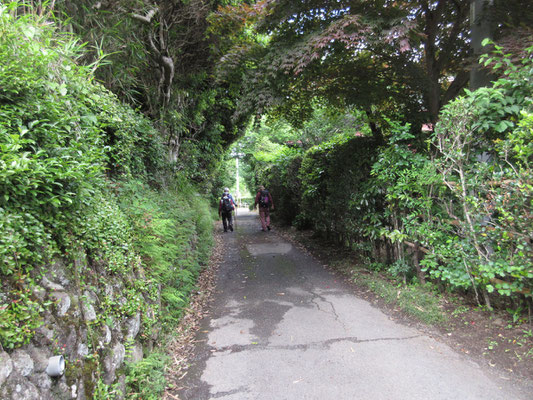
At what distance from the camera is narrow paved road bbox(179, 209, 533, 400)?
8.91 ft

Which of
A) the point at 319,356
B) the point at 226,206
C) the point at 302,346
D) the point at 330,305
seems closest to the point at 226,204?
the point at 226,206

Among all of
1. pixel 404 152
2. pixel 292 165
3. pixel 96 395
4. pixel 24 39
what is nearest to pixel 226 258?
pixel 292 165

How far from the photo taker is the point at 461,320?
362cm

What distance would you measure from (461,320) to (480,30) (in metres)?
4.00

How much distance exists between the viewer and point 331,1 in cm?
487

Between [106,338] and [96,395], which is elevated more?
[106,338]

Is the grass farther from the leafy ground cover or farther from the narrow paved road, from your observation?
the narrow paved road

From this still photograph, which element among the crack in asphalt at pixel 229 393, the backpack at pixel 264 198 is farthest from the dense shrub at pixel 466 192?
the backpack at pixel 264 198

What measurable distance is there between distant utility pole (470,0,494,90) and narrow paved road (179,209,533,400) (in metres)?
3.57

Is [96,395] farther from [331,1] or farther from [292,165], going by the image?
[292,165]

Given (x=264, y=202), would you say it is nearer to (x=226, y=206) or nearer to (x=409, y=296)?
(x=226, y=206)

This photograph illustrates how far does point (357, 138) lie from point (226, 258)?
4.64m

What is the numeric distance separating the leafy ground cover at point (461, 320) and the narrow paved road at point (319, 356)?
0.66ft

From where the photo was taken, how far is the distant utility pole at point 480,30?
13.4ft
